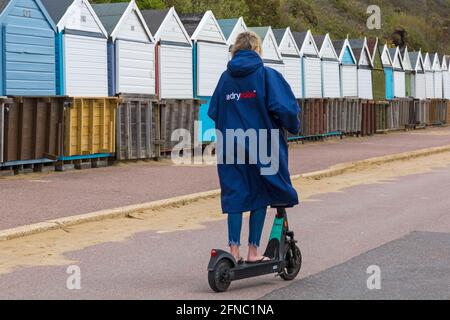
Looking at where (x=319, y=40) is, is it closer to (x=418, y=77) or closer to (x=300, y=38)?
(x=300, y=38)

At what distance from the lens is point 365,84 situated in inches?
1515

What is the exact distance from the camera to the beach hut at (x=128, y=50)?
20766 millimetres

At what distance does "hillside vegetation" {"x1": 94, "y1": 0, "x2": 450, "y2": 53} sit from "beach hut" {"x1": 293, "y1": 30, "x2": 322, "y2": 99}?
12726mm

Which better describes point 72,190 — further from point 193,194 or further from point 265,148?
point 265,148

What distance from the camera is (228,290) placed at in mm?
7277

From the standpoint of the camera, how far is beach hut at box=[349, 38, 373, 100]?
3788cm

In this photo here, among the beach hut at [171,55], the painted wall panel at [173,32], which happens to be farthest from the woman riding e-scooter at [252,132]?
the painted wall panel at [173,32]

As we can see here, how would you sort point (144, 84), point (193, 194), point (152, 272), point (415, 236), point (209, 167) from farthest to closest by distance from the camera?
point (144, 84) < point (209, 167) < point (193, 194) < point (415, 236) < point (152, 272)

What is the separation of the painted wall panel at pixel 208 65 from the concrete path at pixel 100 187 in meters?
2.99

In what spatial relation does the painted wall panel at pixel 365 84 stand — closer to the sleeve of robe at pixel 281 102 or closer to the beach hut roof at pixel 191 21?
the beach hut roof at pixel 191 21

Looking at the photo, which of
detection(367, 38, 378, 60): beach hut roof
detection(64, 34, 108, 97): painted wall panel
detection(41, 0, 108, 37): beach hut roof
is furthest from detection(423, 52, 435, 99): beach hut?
detection(41, 0, 108, 37): beach hut roof

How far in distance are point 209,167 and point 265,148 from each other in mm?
12440

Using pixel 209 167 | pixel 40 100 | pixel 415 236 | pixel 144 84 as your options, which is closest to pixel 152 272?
pixel 415 236

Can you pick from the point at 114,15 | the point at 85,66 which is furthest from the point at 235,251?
the point at 114,15
